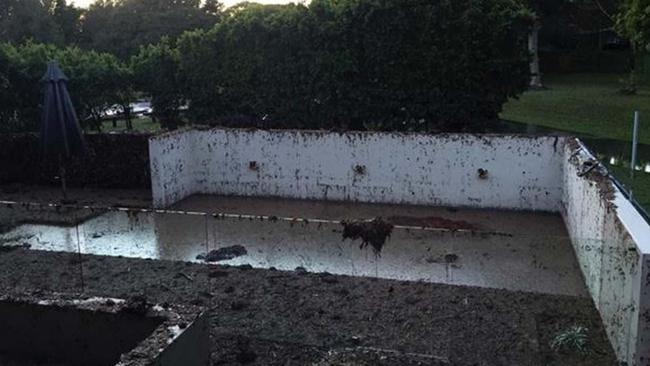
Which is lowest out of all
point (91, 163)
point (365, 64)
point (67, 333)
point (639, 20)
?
point (67, 333)

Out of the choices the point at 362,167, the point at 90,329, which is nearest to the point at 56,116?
the point at 362,167

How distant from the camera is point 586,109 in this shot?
24.8m

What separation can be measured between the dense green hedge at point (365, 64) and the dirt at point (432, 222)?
3.38 meters

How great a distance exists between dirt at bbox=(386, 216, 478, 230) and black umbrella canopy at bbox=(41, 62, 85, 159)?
638 centimetres

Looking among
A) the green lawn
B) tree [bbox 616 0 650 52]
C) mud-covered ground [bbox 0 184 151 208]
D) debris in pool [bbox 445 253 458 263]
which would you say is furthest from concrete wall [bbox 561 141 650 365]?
tree [bbox 616 0 650 52]

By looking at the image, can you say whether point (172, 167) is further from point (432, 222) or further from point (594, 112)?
point (594, 112)

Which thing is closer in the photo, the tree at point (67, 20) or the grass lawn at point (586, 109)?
the grass lawn at point (586, 109)

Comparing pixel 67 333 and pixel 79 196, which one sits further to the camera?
pixel 79 196

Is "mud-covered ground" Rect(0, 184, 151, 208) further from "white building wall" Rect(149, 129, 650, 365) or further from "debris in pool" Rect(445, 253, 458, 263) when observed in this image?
"debris in pool" Rect(445, 253, 458, 263)

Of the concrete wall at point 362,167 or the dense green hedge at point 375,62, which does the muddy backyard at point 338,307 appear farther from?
the dense green hedge at point 375,62

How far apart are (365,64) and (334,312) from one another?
8093mm

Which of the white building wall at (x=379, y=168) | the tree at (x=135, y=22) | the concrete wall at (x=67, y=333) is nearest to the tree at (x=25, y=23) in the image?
the tree at (x=135, y=22)

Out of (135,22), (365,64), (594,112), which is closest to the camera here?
(365,64)

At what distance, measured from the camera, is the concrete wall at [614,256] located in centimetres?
548
